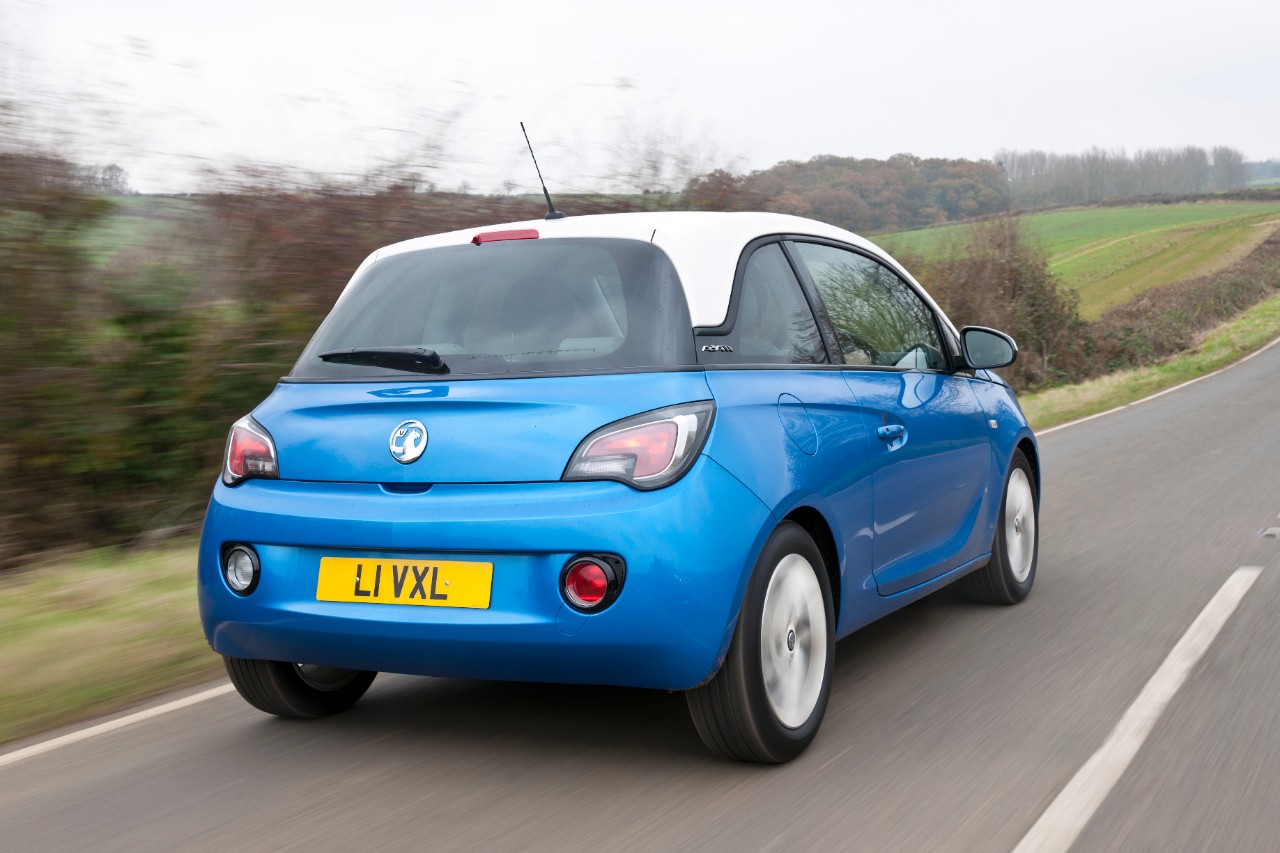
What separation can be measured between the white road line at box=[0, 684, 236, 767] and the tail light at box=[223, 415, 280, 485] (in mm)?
1066

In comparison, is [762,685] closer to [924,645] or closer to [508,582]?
[508,582]

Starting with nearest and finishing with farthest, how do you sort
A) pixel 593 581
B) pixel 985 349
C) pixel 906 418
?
pixel 593 581
pixel 906 418
pixel 985 349

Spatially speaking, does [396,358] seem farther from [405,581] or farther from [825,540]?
[825,540]

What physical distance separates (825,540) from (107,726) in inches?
97.7

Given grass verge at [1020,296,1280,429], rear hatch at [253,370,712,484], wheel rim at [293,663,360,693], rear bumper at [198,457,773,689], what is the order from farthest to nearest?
grass verge at [1020,296,1280,429] → wheel rim at [293,663,360,693] → rear hatch at [253,370,712,484] → rear bumper at [198,457,773,689]

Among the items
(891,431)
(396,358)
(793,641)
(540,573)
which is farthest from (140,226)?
(793,641)

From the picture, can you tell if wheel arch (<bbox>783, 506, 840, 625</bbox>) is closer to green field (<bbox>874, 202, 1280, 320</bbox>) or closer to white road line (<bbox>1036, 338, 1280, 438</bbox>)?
white road line (<bbox>1036, 338, 1280, 438</bbox>)

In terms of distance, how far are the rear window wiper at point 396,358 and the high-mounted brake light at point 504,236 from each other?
45cm

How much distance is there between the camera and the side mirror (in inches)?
217

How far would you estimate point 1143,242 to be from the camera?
238ft

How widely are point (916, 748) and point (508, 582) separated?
4.54ft

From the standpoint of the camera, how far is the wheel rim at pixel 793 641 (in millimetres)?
3695

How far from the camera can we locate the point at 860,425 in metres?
4.28

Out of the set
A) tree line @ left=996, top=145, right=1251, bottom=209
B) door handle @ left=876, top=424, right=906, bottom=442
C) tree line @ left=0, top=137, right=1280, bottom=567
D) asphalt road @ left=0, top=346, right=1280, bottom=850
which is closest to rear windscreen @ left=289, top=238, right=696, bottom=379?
door handle @ left=876, top=424, right=906, bottom=442
